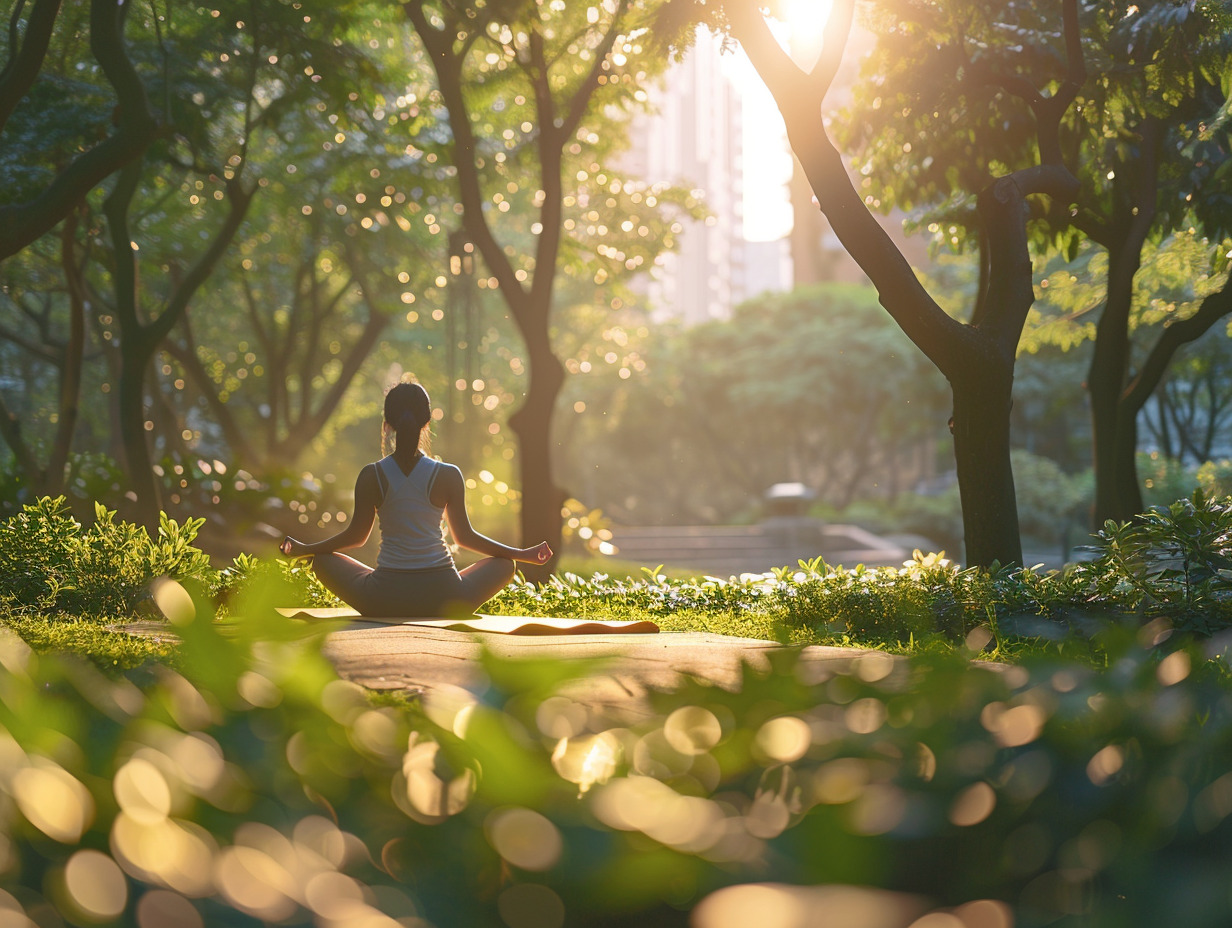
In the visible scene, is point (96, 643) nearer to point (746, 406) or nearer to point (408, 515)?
point (408, 515)

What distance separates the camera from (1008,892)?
70.4 inches

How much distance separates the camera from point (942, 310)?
26.8 feet

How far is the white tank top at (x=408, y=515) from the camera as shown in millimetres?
6938

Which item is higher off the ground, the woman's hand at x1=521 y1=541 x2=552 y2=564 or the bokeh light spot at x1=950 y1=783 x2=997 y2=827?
the bokeh light spot at x1=950 y1=783 x2=997 y2=827

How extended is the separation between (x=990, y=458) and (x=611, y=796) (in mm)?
7288

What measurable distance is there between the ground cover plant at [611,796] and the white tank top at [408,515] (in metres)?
4.70

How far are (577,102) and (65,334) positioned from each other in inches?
698

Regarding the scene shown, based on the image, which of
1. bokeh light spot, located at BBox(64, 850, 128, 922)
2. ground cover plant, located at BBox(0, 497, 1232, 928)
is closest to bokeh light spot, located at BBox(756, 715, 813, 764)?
ground cover plant, located at BBox(0, 497, 1232, 928)

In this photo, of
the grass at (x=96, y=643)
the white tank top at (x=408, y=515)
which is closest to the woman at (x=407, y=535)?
the white tank top at (x=408, y=515)

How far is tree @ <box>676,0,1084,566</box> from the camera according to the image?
823cm

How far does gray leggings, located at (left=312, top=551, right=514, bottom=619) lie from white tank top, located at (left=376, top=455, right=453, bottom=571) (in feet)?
0.23

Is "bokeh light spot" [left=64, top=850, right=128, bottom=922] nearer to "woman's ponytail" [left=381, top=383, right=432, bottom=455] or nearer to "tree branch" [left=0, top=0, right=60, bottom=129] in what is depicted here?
"woman's ponytail" [left=381, top=383, right=432, bottom=455]

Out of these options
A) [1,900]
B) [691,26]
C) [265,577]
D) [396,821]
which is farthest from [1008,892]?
[691,26]

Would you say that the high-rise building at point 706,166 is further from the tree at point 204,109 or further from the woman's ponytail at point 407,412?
the woman's ponytail at point 407,412
